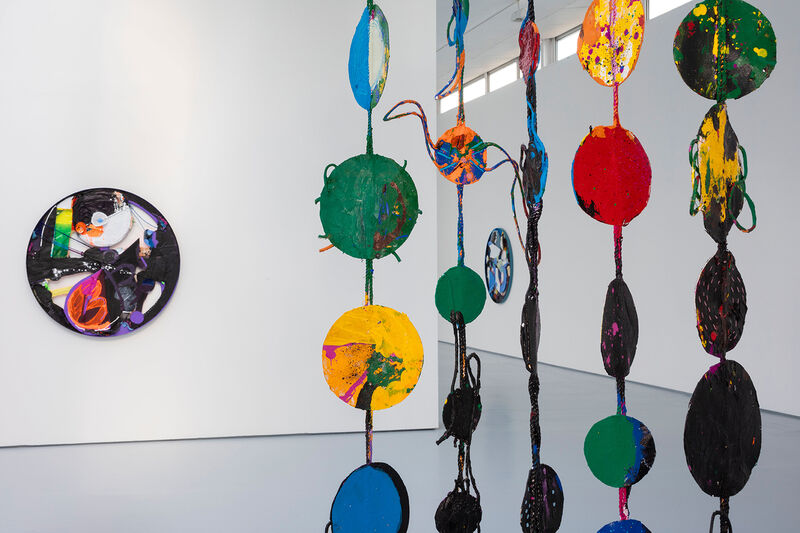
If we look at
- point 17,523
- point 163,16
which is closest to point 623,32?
point 17,523

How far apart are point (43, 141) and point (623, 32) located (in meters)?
4.01

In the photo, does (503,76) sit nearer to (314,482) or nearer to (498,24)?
(498,24)

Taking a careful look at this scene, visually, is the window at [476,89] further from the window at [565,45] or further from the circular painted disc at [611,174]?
the circular painted disc at [611,174]

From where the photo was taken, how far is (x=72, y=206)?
12.0 feet

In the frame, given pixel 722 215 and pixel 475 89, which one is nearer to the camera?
pixel 722 215

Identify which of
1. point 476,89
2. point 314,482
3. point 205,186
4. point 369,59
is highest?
point 476,89

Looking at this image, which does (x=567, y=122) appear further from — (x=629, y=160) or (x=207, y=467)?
(x=629, y=160)

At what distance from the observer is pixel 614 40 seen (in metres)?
0.33

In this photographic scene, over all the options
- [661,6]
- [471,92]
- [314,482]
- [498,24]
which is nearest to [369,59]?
[314,482]

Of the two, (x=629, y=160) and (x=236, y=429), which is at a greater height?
(x=629, y=160)

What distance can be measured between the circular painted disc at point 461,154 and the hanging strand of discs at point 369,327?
0.23ft

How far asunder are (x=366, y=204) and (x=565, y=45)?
7622 millimetres

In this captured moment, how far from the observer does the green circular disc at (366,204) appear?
0.30 metres

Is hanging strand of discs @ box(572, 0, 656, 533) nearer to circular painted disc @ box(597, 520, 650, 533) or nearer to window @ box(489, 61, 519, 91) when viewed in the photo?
circular painted disc @ box(597, 520, 650, 533)
